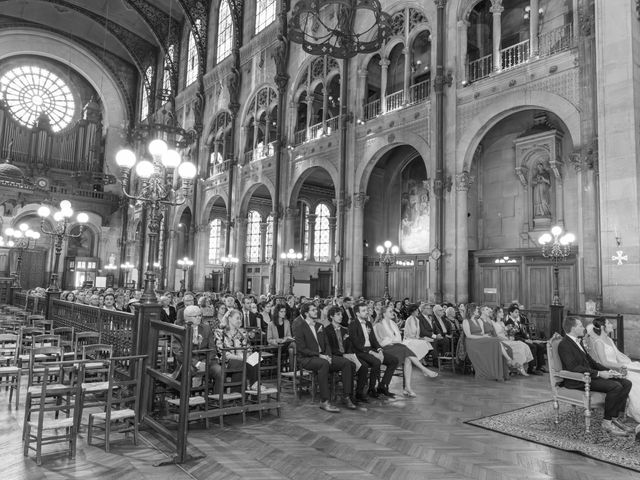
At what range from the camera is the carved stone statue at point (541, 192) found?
15.0 m

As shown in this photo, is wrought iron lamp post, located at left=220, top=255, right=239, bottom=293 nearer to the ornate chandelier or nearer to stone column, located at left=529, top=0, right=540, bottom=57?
the ornate chandelier

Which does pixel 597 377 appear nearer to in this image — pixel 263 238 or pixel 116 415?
pixel 116 415

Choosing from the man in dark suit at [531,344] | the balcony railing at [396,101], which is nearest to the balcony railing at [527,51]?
the balcony railing at [396,101]

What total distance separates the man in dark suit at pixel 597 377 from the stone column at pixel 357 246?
11473 millimetres

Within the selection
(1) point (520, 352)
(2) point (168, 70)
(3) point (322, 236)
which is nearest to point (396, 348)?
(1) point (520, 352)

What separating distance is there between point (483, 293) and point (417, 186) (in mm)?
6617

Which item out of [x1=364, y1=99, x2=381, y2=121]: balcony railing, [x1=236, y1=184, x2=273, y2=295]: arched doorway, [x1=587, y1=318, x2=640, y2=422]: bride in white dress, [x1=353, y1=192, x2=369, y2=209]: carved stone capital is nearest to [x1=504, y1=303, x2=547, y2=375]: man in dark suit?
[x1=587, y1=318, x2=640, y2=422]: bride in white dress

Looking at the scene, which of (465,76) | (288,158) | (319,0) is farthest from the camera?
(288,158)

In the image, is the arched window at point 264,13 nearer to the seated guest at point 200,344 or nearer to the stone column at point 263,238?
the stone column at point 263,238

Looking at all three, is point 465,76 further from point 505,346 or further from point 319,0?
point 505,346

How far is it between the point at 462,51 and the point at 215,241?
69.1 ft

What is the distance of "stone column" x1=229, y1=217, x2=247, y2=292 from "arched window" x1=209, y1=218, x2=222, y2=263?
22.7 feet

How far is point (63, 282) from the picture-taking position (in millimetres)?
33188

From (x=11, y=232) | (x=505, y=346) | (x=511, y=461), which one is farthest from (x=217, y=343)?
(x=11, y=232)
